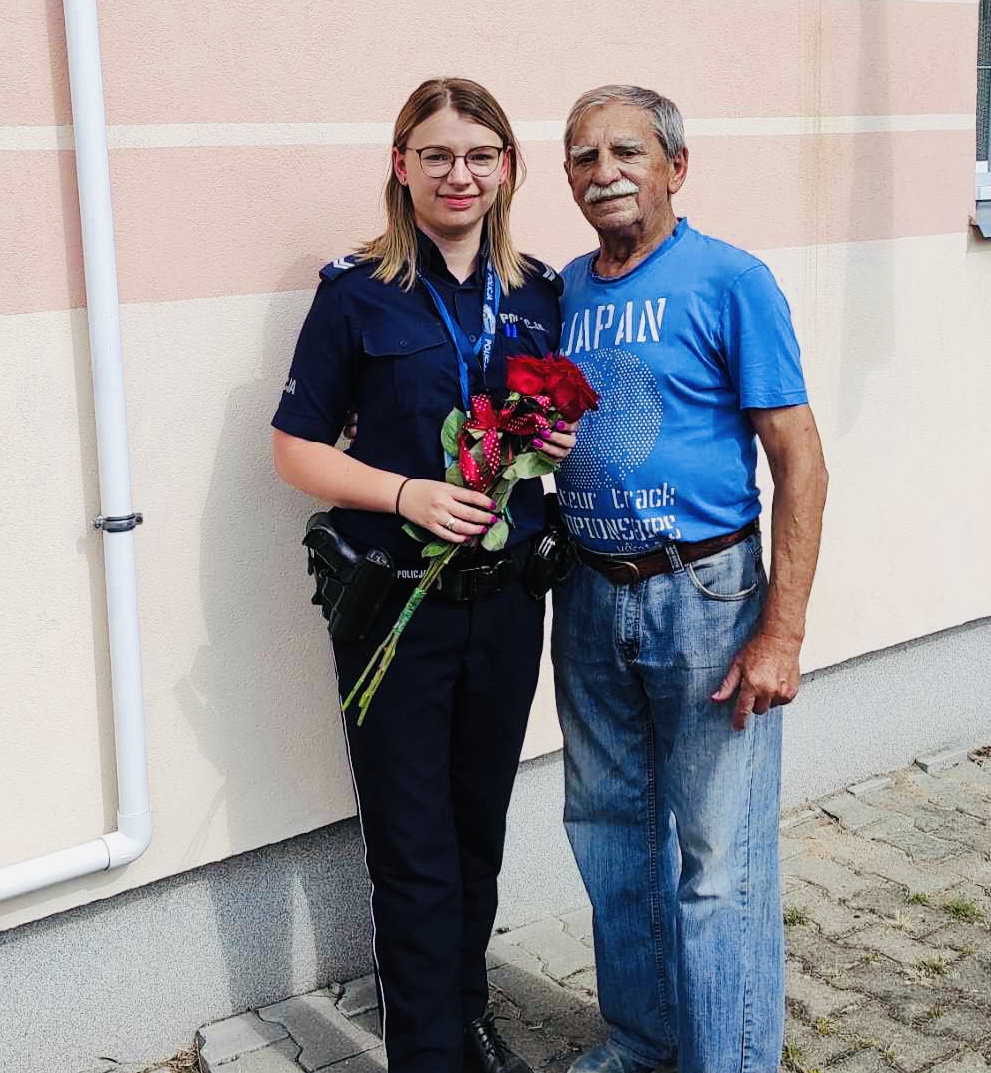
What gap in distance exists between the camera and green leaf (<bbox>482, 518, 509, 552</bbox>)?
9.26 feet

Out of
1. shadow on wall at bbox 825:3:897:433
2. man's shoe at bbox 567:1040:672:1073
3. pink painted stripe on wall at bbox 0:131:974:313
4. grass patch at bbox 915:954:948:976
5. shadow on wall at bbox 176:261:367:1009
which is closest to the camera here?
pink painted stripe on wall at bbox 0:131:974:313

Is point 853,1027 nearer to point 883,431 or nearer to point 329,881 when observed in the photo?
point 329,881

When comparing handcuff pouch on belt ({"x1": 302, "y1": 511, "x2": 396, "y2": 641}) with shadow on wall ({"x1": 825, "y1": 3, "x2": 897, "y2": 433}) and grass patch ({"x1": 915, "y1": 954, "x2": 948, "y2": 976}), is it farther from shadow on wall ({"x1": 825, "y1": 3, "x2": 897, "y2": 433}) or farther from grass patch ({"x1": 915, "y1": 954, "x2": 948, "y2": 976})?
shadow on wall ({"x1": 825, "y1": 3, "x2": 897, "y2": 433})

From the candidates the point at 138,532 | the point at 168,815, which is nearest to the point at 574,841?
the point at 168,815

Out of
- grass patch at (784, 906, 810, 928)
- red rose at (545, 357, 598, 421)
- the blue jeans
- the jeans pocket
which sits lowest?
grass patch at (784, 906, 810, 928)

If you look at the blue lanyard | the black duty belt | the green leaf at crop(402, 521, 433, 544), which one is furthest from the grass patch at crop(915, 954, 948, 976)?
the blue lanyard

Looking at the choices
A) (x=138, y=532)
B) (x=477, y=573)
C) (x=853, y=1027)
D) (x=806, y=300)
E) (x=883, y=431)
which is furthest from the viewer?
(x=883, y=431)

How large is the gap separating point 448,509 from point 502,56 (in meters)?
1.48

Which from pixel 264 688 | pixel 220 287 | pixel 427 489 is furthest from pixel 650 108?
pixel 264 688

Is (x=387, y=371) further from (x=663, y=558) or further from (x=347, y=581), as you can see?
(x=663, y=558)

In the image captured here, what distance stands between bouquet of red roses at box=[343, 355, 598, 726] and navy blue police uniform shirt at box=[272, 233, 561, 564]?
6 centimetres

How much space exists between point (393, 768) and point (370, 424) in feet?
2.34

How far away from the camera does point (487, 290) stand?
2941 mm

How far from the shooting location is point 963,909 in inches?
157
